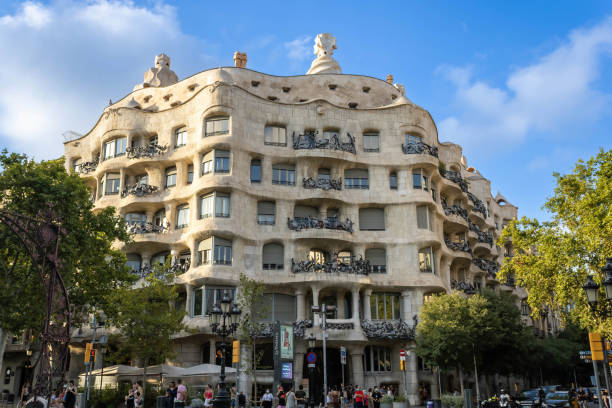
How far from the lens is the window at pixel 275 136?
144 feet

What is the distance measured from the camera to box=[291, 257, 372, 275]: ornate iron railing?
40.0 m

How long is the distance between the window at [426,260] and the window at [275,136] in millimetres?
13256

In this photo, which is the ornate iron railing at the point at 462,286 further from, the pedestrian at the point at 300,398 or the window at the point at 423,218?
the pedestrian at the point at 300,398

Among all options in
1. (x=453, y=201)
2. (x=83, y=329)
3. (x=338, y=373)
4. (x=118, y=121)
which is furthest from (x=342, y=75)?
(x=83, y=329)

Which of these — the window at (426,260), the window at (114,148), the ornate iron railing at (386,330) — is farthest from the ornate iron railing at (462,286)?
the window at (114,148)

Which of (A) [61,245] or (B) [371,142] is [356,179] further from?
(A) [61,245]

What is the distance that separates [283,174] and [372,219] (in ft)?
24.9

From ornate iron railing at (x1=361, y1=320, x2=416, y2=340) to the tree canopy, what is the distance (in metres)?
16.6

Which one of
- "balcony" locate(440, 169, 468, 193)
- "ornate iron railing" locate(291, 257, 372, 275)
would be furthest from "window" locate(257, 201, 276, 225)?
"balcony" locate(440, 169, 468, 193)

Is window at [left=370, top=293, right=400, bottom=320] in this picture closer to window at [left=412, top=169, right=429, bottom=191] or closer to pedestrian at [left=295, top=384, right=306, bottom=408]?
window at [left=412, top=169, right=429, bottom=191]

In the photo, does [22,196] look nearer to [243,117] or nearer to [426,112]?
[243,117]

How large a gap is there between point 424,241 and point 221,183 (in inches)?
605

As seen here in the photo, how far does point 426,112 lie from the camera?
47.7 metres

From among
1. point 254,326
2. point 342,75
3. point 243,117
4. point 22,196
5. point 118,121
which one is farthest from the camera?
point 342,75
